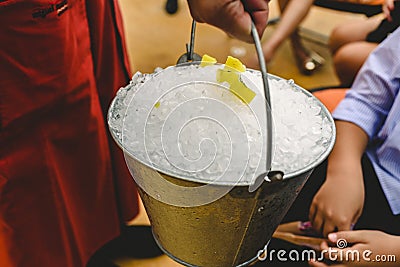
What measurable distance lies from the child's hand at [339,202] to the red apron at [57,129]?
47cm

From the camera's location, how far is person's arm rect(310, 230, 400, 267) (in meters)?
0.85

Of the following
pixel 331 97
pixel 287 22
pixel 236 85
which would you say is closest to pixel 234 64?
pixel 236 85

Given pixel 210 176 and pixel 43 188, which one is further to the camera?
pixel 43 188

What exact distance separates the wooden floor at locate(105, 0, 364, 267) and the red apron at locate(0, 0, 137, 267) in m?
1.01

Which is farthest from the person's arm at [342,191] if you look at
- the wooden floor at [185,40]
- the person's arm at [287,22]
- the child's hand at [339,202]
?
the wooden floor at [185,40]

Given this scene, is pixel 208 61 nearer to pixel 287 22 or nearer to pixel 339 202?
pixel 339 202

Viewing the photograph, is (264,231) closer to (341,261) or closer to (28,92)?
(341,261)

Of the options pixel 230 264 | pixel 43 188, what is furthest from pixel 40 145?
pixel 230 264

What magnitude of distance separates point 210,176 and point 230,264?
0.17m

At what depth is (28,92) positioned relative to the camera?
0.85 metres

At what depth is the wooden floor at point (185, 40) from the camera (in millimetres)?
2109

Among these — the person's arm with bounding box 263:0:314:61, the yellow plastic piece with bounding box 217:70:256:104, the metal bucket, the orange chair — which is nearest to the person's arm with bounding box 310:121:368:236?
the orange chair

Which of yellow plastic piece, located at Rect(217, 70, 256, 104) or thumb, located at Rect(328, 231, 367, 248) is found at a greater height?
yellow plastic piece, located at Rect(217, 70, 256, 104)

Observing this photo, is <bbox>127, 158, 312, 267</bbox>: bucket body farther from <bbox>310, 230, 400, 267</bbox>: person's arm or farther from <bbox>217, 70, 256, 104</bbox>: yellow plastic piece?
<bbox>310, 230, 400, 267</bbox>: person's arm
